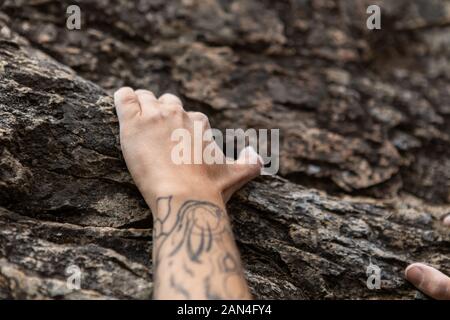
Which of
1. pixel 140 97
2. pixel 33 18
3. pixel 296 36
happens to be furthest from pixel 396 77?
pixel 33 18

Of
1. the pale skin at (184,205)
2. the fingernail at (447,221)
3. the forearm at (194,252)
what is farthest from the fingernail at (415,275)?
the forearm at (194,252)

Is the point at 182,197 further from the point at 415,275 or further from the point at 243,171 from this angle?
the point at 415,275

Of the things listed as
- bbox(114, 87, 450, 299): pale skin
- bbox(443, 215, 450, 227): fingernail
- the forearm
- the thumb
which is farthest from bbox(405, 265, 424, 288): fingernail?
the forearm

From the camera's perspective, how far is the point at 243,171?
11.0 ft

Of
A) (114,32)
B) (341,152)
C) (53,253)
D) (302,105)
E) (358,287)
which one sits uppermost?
(114,32)

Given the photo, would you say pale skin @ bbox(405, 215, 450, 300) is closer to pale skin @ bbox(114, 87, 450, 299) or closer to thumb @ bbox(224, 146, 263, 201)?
pale skin @ bbox(114, 87, 450, 299)

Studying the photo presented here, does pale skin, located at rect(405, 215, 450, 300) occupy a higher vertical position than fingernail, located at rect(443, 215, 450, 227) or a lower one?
lower

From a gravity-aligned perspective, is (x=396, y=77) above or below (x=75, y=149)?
above

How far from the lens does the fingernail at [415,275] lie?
10.7ft

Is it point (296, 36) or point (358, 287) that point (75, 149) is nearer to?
point (358, 287)

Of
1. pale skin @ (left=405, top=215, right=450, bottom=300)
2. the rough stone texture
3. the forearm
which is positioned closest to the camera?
the forearm

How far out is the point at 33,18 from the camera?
456cm

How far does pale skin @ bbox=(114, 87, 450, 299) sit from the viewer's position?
2.51m

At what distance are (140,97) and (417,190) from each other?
102 inches
